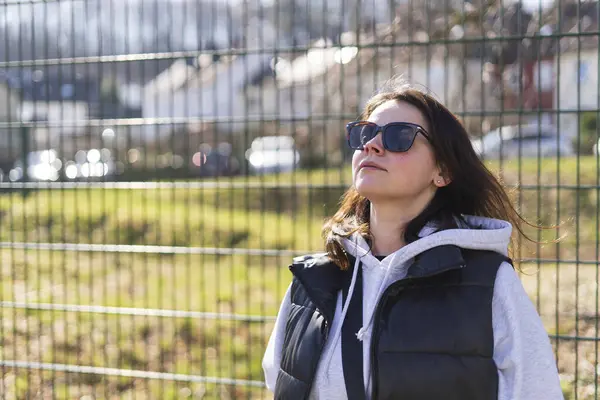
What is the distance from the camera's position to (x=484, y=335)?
6.52 ft

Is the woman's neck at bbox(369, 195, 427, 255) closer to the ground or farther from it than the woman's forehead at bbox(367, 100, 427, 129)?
closer to the ground

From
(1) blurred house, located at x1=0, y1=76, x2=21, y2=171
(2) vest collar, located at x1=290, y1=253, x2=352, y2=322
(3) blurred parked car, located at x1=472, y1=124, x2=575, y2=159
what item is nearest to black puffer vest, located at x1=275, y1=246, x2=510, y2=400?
(2) vest collar, located at x1=290, y1=253, x2=352, y2=322

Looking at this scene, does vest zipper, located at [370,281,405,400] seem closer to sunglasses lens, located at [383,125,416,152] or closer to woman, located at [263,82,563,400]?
woman, located at [263,82,563,400]

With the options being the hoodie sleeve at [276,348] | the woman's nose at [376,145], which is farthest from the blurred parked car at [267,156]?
the woman's nose at [376,145]

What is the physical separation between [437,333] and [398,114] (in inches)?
24.1

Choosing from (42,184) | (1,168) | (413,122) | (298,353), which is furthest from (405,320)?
(1,168)

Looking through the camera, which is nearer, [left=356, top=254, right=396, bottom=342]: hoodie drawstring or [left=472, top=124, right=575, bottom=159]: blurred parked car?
[left=356, top=254, right=396, bottom=342]: hoodie drawstring

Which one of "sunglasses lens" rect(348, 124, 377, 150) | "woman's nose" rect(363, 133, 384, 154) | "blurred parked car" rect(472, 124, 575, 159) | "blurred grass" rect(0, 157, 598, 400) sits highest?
"blurred parked car" rect(472, 124, 575, 159)

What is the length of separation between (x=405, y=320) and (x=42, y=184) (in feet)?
10.1

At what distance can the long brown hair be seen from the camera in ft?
7.43

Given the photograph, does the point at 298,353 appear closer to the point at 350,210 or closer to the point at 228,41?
the point at 350,210

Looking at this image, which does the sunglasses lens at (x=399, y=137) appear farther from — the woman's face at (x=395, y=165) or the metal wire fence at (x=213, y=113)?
the metal wire fence at (x=213, y=113)

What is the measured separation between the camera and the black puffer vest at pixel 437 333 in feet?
6.52

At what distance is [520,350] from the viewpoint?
1963mm
